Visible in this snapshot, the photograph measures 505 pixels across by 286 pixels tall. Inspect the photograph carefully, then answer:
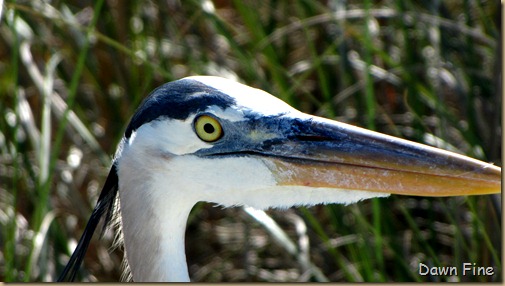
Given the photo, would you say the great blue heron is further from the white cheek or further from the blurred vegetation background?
the blurred vegetation background

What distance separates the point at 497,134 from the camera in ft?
7.43

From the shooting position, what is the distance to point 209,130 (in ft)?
5.06

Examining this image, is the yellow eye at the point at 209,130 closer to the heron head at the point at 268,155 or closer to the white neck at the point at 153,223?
the heron head at the point at 268,155

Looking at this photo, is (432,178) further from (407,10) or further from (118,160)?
(407,10)

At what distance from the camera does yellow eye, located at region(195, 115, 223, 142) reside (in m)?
1.53

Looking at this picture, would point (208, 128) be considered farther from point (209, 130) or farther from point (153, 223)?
point (153, 223)

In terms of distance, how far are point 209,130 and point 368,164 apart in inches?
12.2

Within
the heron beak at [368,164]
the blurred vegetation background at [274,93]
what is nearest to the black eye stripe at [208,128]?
the heron beak at [368,164]

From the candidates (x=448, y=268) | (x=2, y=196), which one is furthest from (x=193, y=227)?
(x=448, y=268)

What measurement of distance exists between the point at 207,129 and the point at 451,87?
1224 millimetres

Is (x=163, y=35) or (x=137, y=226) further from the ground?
(x=163, y=35)

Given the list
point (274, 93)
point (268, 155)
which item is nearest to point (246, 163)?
point (268, 155)

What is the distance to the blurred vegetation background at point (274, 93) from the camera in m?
2.26

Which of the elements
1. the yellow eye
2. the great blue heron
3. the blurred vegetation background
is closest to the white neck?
the great blue heron
